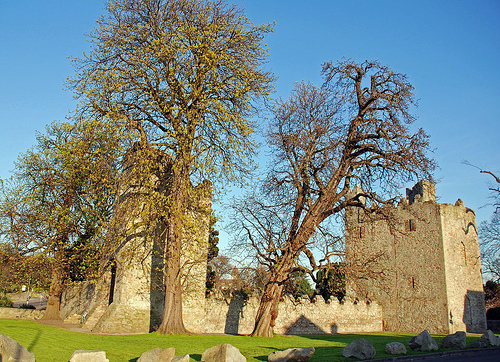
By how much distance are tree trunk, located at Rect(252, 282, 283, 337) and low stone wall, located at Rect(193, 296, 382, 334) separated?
387 cm

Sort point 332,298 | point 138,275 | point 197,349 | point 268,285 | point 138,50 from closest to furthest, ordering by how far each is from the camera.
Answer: point 197,349, point 138,50, point 268,285, point 138,275, point 332,298

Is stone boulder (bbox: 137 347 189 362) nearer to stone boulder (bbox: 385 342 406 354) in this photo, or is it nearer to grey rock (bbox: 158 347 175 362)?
grey rock (bbox: 158 347 175 362)

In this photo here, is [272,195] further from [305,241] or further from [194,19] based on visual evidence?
[194,19]

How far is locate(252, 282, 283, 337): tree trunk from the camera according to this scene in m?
17.0

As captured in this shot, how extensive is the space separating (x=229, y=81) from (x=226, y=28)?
218cm

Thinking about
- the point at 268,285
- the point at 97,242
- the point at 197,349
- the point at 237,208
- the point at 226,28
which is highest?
the point at 226,28

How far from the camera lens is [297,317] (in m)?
24.9

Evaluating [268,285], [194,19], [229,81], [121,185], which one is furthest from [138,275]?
[194,19]

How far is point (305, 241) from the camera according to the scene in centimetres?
1675

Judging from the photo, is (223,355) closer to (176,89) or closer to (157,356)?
(157,356)

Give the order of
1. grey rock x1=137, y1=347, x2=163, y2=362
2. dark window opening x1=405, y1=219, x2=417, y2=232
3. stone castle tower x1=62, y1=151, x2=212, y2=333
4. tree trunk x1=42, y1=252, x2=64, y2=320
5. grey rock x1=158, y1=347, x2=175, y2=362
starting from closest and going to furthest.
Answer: grey rock x1=137, y1=347, x2=163, y2=362 → grey rock x1=158, y1=347, x2=175, y2=362 → stone castle tower x1=62, y1=151, x2=212, y2=333 → tree trunk x1=42, y1=252, x2=64, y2=320 → dark window opening x1=405, y1=219, x2=417, y2=232

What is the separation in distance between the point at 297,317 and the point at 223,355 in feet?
57.1

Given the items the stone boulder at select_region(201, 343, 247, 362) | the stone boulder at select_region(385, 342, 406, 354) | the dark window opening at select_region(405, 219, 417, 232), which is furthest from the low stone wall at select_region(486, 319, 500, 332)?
the stone boulder at select_region(201, 343, 247, 362)

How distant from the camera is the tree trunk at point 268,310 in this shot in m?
17.0
